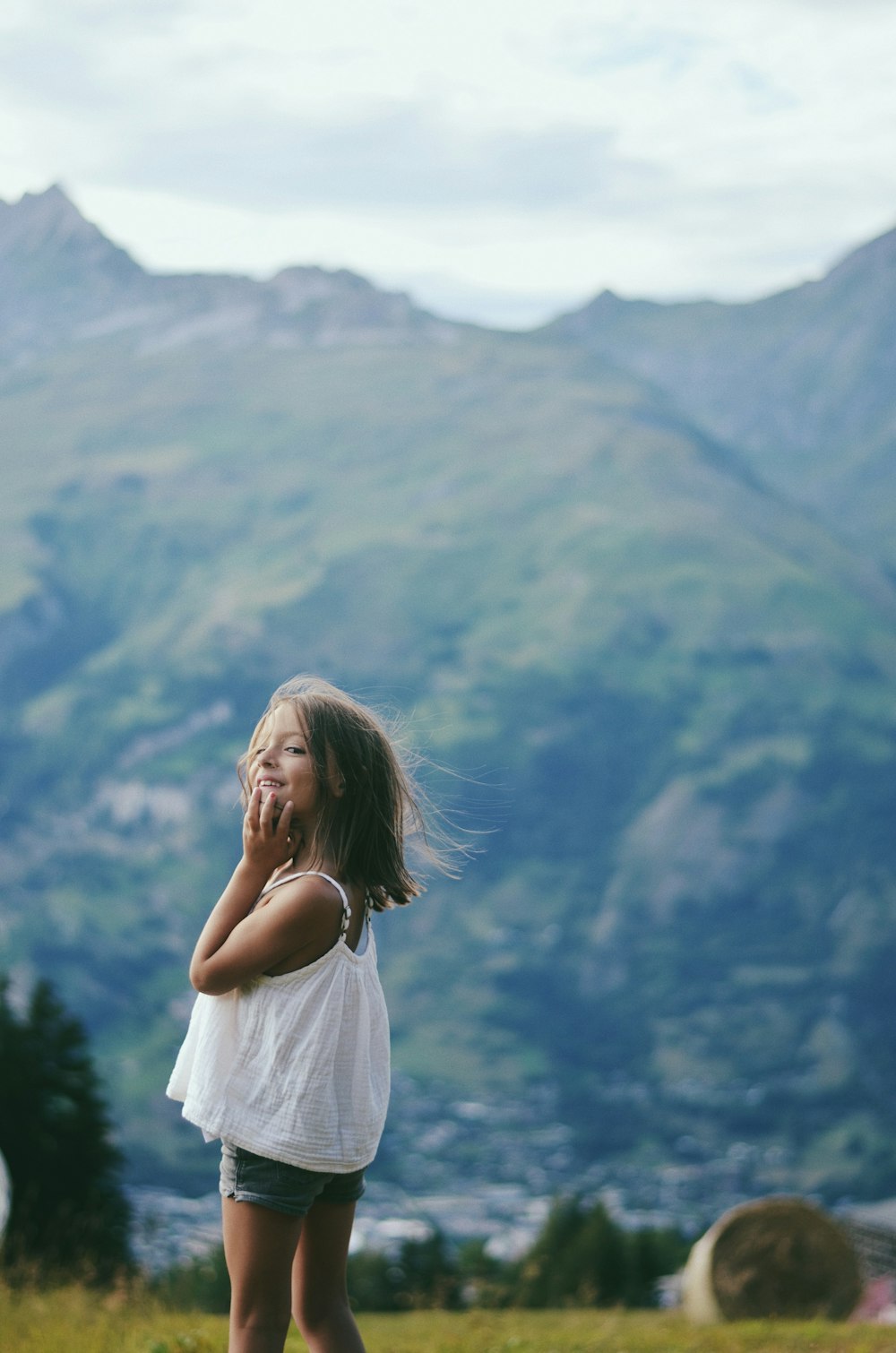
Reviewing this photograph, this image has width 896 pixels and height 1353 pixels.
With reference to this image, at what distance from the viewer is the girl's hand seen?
110 inches

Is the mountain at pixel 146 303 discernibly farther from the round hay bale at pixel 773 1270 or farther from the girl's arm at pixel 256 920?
the girl's arm at pixel 256 920

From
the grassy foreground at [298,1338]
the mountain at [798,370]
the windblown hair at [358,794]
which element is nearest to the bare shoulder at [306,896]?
the windblown hair at [358,794]

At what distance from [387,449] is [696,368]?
52732 millimetres

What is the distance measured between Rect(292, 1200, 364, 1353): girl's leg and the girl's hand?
760mm

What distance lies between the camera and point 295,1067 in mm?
2781

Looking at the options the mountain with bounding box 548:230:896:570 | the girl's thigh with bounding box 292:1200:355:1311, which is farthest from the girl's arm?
the mountain with bounding box 548:230:896:570

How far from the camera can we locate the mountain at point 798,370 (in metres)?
158

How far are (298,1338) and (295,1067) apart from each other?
3.01m

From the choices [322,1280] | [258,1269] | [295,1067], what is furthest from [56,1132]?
[295,1067]

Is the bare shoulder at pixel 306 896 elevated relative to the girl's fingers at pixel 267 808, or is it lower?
lower

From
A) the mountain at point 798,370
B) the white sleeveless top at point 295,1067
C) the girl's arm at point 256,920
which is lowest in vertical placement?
the white sleeveless top at point 295,1067

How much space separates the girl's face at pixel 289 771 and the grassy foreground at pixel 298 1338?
7.81 feet

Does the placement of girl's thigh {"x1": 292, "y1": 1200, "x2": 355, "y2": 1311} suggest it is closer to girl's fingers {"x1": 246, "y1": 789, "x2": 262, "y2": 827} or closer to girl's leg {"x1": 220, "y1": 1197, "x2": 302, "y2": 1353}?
girl's leg {"x1": 220, "y1": 1197, "x2": 302, "y2": 1353}

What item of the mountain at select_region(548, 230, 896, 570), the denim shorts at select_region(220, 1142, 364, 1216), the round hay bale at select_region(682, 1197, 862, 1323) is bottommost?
the round hay bale at select_region(682, 1197, 862, 1323)
